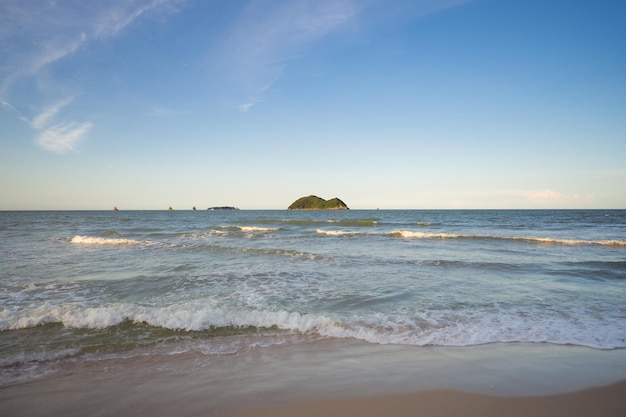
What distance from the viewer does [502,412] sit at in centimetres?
333

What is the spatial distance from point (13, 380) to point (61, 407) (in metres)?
1.30

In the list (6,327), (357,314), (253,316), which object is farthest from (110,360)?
(357,314)

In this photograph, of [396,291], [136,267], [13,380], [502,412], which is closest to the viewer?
[502,412]

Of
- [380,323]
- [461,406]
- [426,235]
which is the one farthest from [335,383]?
[426,235]

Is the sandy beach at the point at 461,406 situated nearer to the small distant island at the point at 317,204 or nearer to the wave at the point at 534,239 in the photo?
the wave at the point at 534,239

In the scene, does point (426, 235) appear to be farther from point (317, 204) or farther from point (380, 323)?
point (317, 204)

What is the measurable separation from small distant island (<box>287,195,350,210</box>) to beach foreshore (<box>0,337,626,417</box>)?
142303 mm

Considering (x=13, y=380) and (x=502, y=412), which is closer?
(x=502, y=412)

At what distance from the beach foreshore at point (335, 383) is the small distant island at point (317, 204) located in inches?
5602

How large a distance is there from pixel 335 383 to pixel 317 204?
148765 millimetres

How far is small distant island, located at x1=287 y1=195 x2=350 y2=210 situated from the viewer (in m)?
148

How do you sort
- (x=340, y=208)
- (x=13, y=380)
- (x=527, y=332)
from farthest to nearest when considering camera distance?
1. (x=340, y=208)
2. (x=527, y=332)
3. (x=13, y=380)

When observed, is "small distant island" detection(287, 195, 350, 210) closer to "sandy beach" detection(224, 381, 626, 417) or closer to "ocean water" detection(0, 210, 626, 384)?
"ocean water" detection(0, 210, 626, 384)

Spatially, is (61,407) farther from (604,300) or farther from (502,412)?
(604,300)
